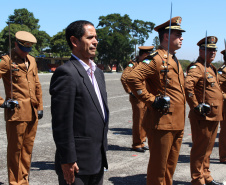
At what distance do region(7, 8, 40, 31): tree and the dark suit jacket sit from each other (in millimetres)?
92027

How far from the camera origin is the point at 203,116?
5.14m

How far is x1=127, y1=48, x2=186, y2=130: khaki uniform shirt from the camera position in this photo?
4.21 meters

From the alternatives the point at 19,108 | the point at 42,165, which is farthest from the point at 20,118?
the point at 42,165

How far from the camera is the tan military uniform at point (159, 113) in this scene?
13.8 ft

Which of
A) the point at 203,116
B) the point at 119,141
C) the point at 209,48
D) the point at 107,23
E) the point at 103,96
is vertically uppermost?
the point at 107,23

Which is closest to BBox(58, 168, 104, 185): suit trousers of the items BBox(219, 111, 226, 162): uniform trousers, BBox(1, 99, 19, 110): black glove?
BBox(1, 99, 19, 110): black glove

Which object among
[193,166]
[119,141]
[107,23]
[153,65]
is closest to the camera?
[153,65]

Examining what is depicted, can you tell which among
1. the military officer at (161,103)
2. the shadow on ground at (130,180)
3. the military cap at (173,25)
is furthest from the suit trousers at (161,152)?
the military cap at (173,25)

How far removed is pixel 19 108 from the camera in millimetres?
4824

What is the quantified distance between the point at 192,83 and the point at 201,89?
0.78 feet

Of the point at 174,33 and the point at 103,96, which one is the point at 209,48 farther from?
the point at 103,96

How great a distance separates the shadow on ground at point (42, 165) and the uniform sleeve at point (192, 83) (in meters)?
2.61

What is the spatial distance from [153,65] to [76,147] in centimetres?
180

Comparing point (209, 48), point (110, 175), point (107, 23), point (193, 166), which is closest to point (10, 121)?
point (110, 175)
